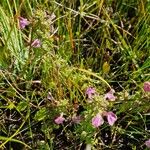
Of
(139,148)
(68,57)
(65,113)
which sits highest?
(68,57)

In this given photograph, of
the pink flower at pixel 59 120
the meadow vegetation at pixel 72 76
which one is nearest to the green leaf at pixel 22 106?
the meadow vegetation at pixel 72 76

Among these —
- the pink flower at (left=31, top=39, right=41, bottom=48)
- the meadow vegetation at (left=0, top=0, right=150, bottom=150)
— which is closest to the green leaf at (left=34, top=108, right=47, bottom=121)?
the meadow vegetation at (left=0, top=0, right=150, bottom=150)

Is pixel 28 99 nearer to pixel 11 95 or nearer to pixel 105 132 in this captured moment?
pixel 11 95

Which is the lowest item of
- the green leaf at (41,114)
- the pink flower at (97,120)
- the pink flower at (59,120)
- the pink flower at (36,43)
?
the green leaf at (41,114)

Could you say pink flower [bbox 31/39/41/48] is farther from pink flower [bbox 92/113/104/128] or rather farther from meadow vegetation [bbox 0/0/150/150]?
pink flower [bbox 92/113/104/128]

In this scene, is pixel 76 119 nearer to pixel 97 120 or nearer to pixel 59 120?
pixel 59 120

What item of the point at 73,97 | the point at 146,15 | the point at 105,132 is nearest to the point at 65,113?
the point at 73,97

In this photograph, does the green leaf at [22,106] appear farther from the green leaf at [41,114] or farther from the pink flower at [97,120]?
the pink flower at [97,120]

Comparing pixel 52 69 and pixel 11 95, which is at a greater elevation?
pixel 52 69

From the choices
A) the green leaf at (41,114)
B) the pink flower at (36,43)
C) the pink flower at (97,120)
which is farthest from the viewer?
the green leaf at (41,114)

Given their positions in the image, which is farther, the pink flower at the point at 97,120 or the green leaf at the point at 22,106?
the green leaf at the point at 22,106
